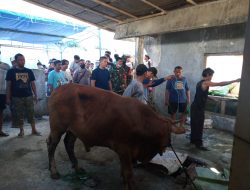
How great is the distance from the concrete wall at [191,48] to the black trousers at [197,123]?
237 centimetres

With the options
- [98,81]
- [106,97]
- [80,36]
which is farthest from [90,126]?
[80,36]

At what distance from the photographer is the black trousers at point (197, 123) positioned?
5996 millimetres

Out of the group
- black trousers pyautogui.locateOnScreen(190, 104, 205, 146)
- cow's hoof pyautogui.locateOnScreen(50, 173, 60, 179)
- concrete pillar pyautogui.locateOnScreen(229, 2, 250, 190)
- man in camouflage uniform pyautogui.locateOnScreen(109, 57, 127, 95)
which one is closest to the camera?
concrete pillar pyautogui.locateOnScreen(229, 2, 250, 190)

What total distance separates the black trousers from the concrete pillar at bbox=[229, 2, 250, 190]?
427cm

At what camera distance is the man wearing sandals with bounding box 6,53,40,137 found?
19.9ft

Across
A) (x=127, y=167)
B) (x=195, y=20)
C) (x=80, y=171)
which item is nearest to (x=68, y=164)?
(x=80, y=171)

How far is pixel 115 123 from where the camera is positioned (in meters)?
3.55

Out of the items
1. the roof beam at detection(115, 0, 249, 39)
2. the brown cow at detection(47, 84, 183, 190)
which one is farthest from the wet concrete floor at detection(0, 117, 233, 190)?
the roof beam at detection(115, 0, 249, 39)

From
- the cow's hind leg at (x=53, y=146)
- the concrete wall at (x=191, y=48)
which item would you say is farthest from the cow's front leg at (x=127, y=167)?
the concrete wall at (x=191, y=48)

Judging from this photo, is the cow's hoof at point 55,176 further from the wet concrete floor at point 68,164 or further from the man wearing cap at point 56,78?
the man wearing cap at point 56,78

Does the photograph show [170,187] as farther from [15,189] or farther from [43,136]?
[43,136]

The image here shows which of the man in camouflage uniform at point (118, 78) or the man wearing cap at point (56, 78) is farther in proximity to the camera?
the man in camouflage uniform at point (118, 78)

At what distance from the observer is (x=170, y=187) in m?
3.94

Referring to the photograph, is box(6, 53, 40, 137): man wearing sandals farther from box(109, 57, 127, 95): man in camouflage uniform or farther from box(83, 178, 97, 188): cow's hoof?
box(83, 178, 97, 188): cow's hoof
